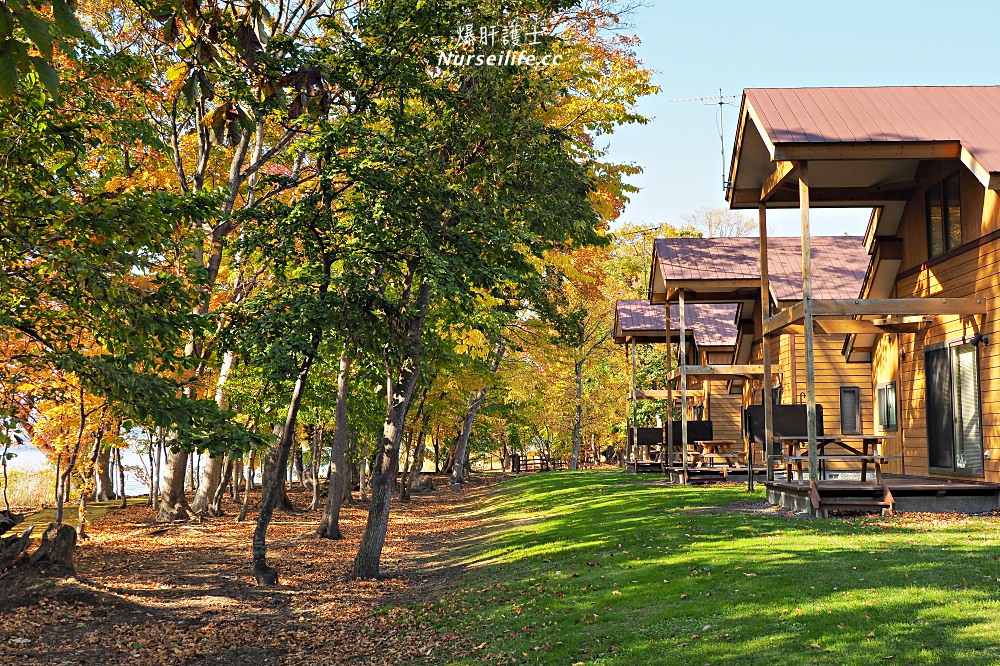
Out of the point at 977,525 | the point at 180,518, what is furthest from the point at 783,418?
the point at 180,518

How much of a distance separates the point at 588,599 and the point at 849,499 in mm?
6329

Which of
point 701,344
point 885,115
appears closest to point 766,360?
point 885,115

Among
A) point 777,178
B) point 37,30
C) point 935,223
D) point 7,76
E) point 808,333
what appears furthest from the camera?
point 935,223

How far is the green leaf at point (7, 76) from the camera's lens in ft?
11.3

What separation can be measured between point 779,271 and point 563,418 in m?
30.2

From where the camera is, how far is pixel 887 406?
2206 cm

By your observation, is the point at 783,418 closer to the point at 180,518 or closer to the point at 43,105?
the point at 43,105

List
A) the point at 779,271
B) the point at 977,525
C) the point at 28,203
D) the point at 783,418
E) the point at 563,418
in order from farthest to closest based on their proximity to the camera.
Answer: the point at 563,418 → the point at 779,271 → the point at 783,418 → the point at 977,525 → the point at 28,203

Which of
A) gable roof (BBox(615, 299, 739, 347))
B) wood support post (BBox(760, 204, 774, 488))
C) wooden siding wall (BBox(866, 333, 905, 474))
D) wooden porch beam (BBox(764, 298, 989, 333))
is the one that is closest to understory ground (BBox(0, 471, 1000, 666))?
wood support post (BBox(760, 204, 774, 488))

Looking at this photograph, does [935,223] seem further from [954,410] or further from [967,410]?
[967,410]

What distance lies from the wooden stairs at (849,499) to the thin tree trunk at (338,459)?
31.8 ft

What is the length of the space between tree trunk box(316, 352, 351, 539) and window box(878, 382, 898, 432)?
13.0m

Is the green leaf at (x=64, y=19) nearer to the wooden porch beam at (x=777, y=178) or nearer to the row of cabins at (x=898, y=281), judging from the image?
the row of cabins at (x=898, y=281)

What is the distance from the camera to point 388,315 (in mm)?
15906
